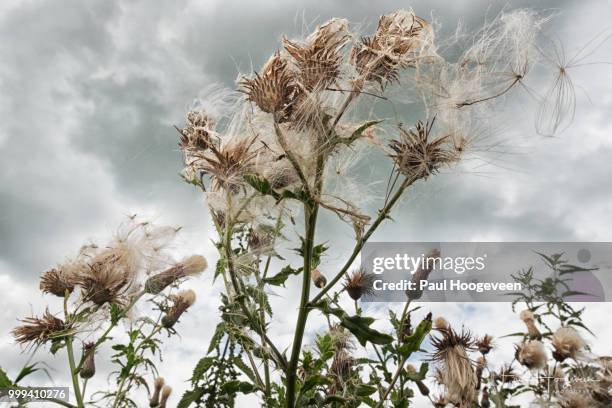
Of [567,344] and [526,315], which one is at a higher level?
[526,315]

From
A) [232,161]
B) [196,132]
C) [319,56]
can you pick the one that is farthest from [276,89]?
[196,132]

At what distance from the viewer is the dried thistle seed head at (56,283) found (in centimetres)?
273

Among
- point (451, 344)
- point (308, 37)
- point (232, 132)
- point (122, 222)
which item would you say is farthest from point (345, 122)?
point (122, 222)

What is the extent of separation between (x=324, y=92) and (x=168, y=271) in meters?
1.58

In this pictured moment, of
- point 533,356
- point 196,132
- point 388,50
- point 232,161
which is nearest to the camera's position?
point 388,50

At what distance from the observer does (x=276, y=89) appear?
1.71 m

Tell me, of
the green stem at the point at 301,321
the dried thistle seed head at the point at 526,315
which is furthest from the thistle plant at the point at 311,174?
the dried thistle seed head at the point at 526,315

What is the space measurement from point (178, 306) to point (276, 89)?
68.9 inches

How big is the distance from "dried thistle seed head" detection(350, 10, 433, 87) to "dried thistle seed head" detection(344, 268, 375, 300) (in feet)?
4.97

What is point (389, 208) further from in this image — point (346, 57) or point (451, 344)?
point (451, 344)

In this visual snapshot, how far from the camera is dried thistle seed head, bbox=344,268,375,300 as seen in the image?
3068mm

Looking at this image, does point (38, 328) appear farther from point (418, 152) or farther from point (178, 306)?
point (418, 152)

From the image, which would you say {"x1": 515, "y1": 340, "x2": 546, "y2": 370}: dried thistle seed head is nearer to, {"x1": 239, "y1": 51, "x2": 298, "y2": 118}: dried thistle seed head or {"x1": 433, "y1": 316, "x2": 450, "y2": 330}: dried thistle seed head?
{"x1": 433, "y1": 316, "x2": 450, "y2": 330}: dried thistle seed head

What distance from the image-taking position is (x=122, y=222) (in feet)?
9.92
